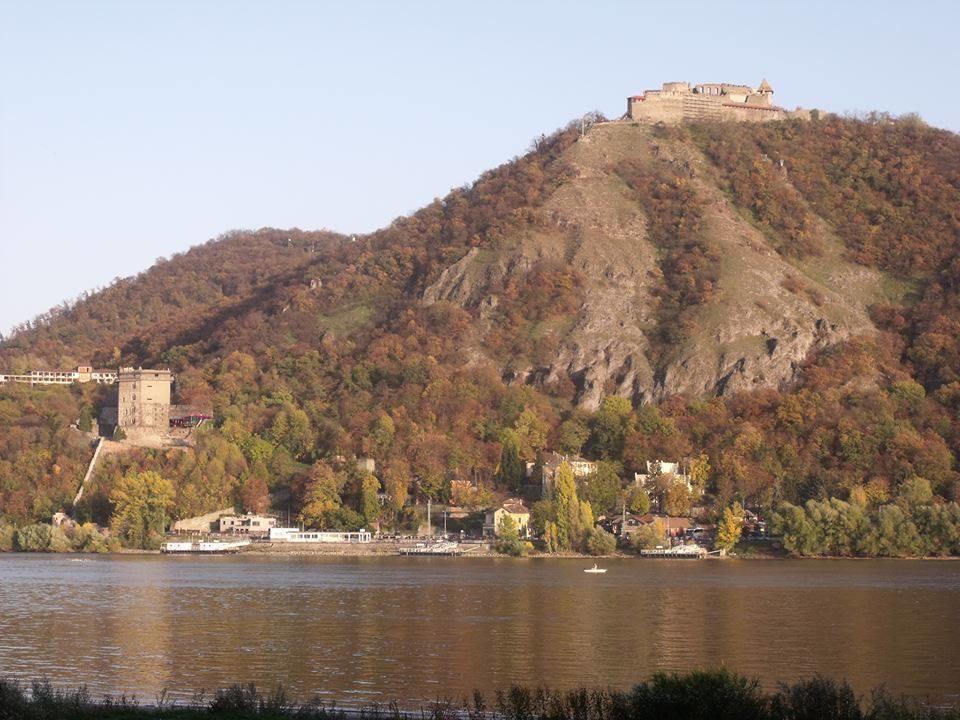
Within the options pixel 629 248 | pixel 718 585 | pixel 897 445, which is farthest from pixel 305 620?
pixel 629 248

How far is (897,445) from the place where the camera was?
124250 mm

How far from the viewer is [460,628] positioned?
6172 centimetres

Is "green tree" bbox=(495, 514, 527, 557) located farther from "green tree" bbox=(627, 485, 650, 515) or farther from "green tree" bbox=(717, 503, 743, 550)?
"green tree" bbox=(717, 503, 743, 550)

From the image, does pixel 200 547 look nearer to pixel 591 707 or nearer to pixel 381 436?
pixel 381 436

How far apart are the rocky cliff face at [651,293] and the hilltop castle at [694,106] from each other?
22.1 feet

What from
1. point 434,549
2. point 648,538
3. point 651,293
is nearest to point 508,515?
point 434,549

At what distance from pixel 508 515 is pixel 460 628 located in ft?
196

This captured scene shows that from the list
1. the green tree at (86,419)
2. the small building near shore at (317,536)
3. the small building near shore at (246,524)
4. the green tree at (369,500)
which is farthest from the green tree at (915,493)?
the green tree at (86,419)

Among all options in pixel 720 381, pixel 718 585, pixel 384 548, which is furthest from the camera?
pixel 720 381

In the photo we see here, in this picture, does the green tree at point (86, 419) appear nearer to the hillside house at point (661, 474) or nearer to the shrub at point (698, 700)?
the hillside house at point (661, 474)

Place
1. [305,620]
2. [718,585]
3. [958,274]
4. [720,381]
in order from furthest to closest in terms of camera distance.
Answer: [958,274], [720,381], [718,585], [305,620]

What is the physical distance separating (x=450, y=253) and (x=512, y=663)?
118 metres

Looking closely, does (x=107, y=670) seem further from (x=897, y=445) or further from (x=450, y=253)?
(x=450, y=253)

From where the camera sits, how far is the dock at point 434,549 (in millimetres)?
118312
